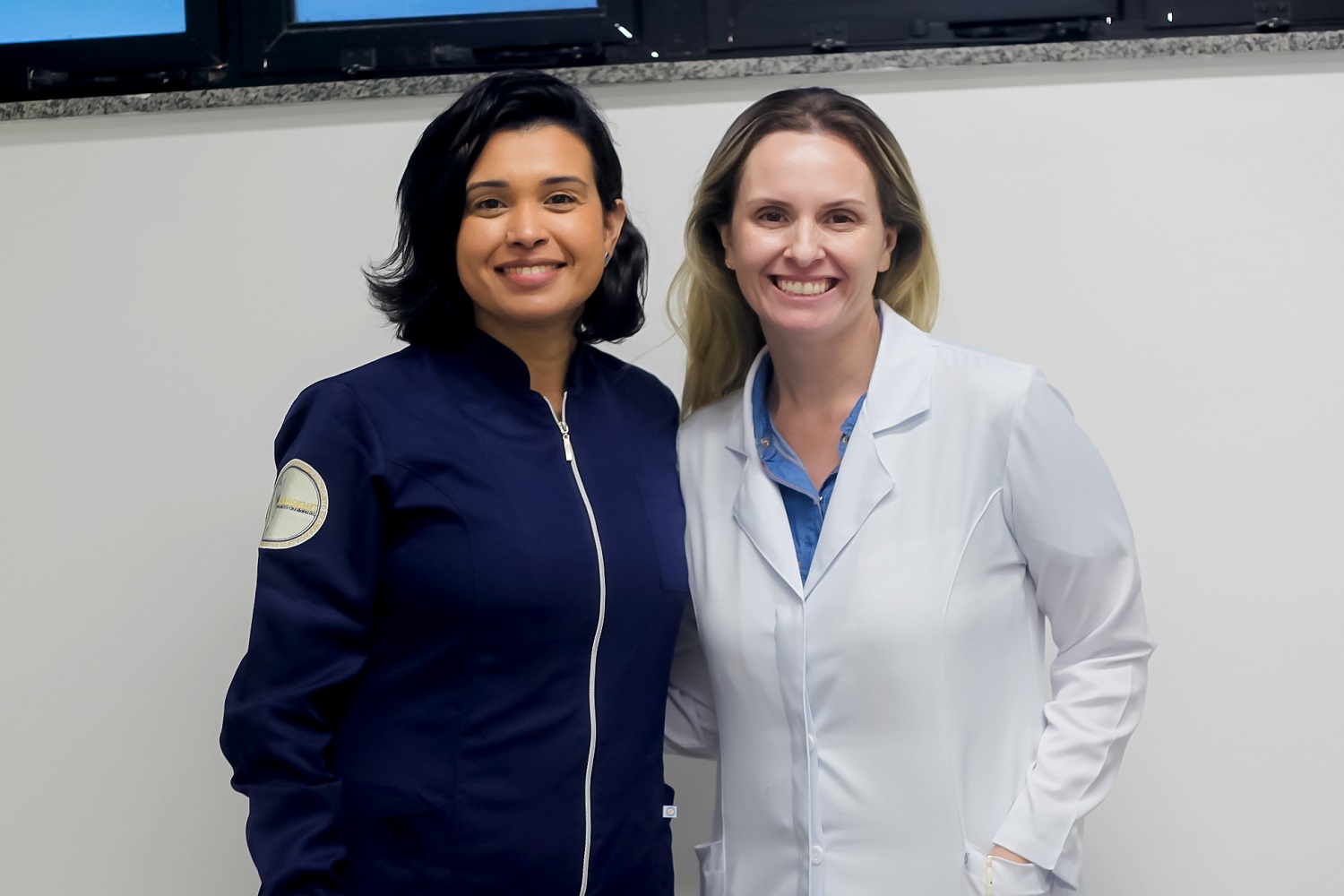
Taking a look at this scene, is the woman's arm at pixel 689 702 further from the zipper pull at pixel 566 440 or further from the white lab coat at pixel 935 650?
the zipper pull at pixel 566 440


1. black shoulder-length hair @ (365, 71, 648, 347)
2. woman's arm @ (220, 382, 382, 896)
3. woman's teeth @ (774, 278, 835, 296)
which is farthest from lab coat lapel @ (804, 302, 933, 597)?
woman's arm @ (220, 382, 382, 896)

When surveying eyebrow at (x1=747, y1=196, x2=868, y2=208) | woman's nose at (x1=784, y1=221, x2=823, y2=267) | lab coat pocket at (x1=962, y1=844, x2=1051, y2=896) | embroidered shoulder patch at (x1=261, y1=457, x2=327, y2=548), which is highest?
eyebrow at (x1=747, y1=196, x2=868, y2=208)

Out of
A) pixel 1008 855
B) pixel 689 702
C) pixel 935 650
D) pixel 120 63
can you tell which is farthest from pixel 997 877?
pixel 120 63

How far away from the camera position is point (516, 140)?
4.53 ft

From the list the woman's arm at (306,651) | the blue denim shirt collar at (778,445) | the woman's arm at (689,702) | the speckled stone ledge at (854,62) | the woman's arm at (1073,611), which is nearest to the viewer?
the woman's arm at (306,651)

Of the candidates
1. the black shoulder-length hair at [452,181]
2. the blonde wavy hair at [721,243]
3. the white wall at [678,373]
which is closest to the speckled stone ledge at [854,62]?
the white wall at [678,373]

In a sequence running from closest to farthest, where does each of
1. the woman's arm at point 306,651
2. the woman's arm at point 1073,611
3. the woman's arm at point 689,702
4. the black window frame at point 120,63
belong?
1. the woman's arm at point 306,651
2. the woman's arm at point 1073,611
3. the woman's arm at point 689,702
4. the black window frame at point 120,63

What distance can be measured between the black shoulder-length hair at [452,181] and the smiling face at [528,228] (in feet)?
0.07

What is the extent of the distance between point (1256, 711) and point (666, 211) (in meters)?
1.28

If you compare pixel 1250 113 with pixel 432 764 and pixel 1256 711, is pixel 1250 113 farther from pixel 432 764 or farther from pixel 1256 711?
pixel 432 764

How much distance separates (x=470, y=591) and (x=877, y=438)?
52 centimetres

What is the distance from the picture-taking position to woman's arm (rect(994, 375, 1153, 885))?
4.38ft

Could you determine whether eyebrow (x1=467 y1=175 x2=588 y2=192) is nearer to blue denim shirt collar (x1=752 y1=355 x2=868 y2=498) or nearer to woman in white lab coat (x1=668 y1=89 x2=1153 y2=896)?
woman in white lab coat (x1=668 y1=89 x2=1153 y2=896)

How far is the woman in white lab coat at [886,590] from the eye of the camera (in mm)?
1325
